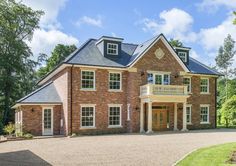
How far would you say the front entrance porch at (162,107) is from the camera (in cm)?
2808

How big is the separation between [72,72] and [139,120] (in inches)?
299

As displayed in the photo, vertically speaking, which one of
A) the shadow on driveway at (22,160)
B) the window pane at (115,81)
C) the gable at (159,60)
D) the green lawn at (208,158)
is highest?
the gable at (159,60)

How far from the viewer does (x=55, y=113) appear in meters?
28.9

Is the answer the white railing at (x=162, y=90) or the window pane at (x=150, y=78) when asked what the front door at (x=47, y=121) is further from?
the window pane at (x=150, y=78)

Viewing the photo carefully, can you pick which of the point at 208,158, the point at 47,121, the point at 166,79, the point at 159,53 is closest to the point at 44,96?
the point at 47,121

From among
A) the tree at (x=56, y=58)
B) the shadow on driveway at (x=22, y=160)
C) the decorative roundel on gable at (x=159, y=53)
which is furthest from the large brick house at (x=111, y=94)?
the tree at (x=56, y=58)

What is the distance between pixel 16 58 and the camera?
42344mm

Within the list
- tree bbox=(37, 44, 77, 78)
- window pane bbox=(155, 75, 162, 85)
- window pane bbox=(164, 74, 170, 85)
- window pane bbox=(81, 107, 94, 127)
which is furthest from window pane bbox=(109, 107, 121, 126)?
tree bbox=(37, 44, 77, 78)

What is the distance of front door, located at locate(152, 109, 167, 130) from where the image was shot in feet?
99.4

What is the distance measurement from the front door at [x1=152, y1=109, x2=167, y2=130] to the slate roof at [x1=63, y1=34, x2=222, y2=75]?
18.2ft

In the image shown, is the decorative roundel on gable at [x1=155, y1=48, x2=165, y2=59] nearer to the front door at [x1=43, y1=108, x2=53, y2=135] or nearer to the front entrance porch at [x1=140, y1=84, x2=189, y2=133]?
the front entrance porch at [x1=140, y1=84, x2=189, y2=133]

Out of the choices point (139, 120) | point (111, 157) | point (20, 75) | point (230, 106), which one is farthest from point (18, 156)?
point (20, 75)

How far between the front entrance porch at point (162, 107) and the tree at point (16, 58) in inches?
817

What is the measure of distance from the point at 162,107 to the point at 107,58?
7231 millimetres
